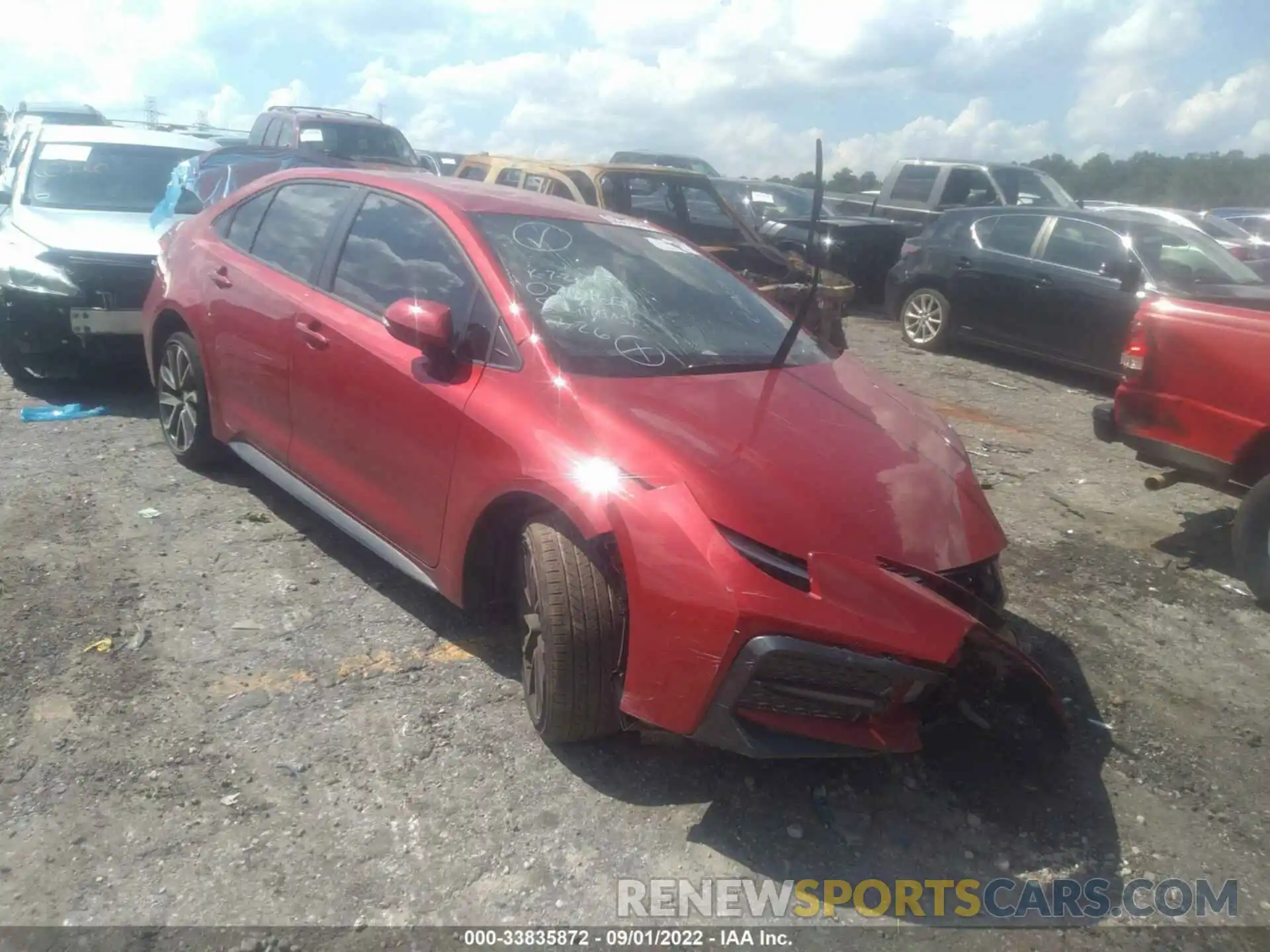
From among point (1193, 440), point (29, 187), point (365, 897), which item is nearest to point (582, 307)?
point (365, 897)

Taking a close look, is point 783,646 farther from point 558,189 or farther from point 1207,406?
point 558,189

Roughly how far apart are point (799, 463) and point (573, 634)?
2.75 feet

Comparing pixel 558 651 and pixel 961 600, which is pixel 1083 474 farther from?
pixel 558 651

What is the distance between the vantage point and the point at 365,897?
2496 mm

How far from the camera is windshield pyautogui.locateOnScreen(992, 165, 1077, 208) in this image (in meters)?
13.6

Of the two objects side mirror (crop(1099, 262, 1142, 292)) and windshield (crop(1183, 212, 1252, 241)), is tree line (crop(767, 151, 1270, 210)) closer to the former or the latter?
windshield (crop(1183, 212, 1252, 241))

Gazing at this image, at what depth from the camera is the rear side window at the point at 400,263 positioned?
3.54 m

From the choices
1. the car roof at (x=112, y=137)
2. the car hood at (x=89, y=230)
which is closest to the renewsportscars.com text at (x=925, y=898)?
the car hood at (x=89, y=230)

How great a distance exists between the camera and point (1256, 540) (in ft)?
14.7

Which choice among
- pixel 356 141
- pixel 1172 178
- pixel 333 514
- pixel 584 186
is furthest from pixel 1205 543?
pixel 1172 178

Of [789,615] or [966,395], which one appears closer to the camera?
[789,615]

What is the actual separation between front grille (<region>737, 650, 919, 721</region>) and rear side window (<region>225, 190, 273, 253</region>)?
10.9 feet

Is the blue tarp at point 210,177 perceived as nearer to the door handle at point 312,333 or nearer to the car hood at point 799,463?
the door handle at point 312,333

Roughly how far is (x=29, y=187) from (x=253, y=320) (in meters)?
4.04
